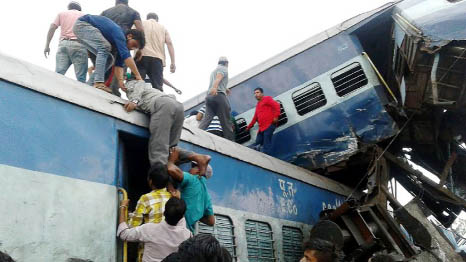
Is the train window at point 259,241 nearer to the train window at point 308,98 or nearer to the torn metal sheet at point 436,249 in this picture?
the torn metal sheet at point 436,249

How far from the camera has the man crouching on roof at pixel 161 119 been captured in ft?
14.1

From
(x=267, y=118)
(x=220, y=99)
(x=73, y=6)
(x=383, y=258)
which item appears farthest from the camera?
(x=267, y=118)

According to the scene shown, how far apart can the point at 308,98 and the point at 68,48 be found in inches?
185

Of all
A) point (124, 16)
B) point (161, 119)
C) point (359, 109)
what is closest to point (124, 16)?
point (124, 16)

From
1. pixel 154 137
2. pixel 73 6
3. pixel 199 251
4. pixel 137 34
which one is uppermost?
pixel 73 6

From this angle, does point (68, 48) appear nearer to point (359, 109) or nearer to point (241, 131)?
point (241, 131)

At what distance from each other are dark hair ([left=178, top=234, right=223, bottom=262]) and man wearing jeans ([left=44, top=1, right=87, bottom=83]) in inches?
155

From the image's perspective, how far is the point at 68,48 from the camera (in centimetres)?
589

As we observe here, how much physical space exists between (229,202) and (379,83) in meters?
4.39

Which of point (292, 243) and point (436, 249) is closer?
point (292, 243)

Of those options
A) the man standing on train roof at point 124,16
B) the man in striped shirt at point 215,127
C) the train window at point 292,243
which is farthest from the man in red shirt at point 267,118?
the man standing on train roof at point 124,16

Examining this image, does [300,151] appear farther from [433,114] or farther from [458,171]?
[458,171]

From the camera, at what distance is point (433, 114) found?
8094 millimetres

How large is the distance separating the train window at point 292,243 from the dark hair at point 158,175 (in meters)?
2.79
